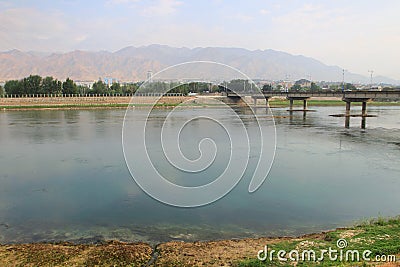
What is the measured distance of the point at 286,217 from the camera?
9.05 m

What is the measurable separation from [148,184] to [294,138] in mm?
14988

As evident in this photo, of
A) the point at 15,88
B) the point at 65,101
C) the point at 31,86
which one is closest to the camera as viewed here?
the point at 65,101

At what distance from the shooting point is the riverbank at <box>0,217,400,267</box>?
5.89m

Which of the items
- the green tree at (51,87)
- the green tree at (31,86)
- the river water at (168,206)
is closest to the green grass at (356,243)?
the river water at (168,206)

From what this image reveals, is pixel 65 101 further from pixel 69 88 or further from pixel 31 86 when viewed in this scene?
pixel 31 86

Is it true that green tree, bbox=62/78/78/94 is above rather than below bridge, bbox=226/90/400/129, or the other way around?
above

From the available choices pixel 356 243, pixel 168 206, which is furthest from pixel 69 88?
pixel 356 243

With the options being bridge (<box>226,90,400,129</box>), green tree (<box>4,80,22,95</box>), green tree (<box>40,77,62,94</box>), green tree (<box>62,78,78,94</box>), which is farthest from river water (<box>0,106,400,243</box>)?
green tree (<box>4,80,22,95</box>)

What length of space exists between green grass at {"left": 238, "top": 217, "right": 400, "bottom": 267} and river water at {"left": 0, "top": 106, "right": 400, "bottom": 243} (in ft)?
3.07

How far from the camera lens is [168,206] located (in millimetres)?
10023

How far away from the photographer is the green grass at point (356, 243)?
5.73m

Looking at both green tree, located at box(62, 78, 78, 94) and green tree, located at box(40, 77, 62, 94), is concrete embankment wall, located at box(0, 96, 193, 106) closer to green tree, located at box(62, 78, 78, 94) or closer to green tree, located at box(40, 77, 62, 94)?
green tree, located at box(62, 78, 78, 94)

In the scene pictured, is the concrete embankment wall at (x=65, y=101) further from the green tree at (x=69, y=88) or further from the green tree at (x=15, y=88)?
the green tree at (x=15, y=88)

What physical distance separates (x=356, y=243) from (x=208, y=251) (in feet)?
9.18
